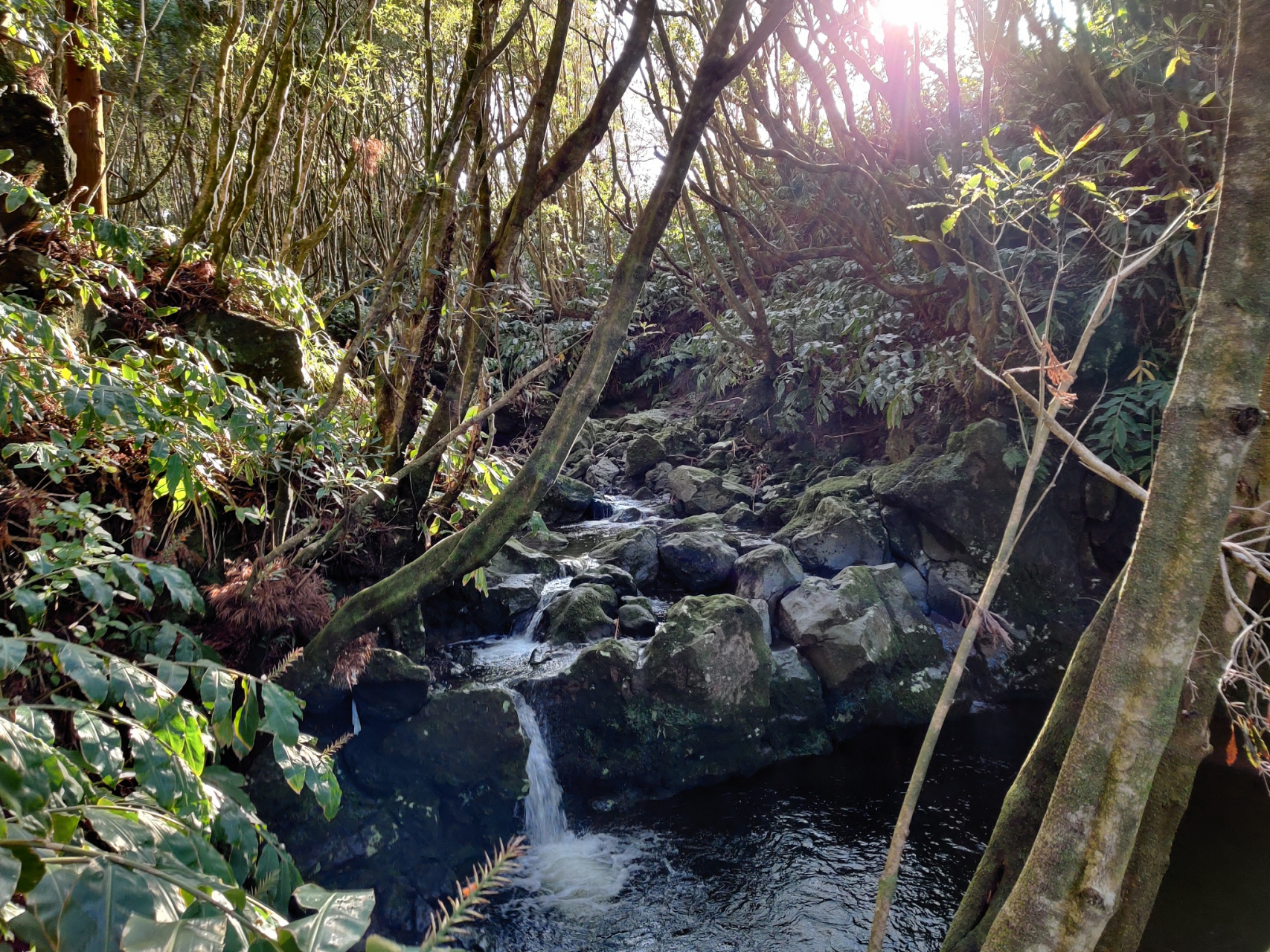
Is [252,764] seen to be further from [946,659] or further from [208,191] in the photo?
[946,659]

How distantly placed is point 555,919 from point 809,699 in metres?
2.26

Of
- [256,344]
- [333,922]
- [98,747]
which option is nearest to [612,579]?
[256,344]

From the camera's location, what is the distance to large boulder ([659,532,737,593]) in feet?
19.8

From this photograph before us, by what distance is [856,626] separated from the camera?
4.99 m

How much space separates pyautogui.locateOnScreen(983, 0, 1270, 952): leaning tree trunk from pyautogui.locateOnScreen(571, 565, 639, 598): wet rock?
15.0ft

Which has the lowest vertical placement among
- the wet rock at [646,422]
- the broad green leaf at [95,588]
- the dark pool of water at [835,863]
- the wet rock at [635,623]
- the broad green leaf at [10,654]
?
the dark pool of water at [835,863]

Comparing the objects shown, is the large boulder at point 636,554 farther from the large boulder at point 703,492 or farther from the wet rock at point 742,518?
the large boulder at point 703,492

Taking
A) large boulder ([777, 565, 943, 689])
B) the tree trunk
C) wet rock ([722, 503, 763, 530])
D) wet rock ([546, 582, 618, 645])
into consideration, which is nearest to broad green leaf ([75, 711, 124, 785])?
the tree trunk

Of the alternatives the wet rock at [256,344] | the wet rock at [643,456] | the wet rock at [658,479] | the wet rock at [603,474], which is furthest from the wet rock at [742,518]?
the wet rock at [256,344]

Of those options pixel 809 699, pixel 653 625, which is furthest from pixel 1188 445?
pixel 653 625

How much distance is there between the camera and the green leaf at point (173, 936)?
1.84 ft

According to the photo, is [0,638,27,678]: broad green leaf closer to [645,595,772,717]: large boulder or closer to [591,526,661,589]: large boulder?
[645,595,772,717]: large boulder

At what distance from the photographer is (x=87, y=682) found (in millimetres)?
1085

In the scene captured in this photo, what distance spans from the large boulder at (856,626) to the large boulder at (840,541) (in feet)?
1.46
